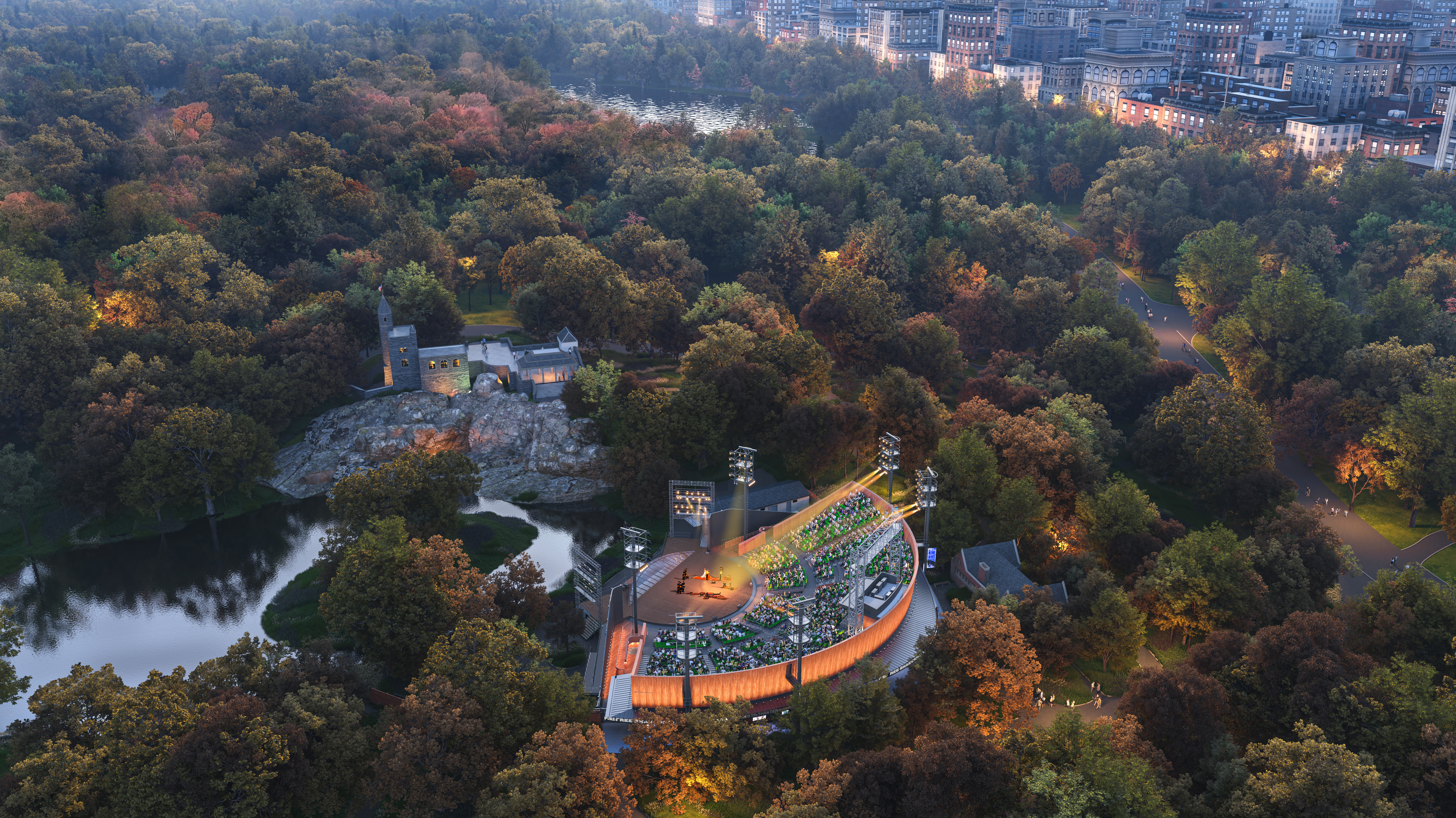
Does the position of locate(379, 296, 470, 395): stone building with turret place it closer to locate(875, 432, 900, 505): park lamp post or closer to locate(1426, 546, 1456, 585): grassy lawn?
locate(875, 432, 900, 505): park lamp post

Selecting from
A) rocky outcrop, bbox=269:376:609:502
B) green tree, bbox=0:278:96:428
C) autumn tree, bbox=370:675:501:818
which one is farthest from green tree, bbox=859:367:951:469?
green tree, bbox=0:278:96:428

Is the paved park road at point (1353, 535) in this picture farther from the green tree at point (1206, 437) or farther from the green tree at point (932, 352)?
the green tree at point (932, 352)

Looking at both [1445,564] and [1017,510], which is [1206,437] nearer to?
[1445,564]

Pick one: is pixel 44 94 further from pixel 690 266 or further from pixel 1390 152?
pixel 1390 152

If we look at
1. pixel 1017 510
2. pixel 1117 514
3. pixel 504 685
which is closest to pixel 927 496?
pixel 1017 510

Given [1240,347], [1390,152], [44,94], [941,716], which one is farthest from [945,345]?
[44,94]

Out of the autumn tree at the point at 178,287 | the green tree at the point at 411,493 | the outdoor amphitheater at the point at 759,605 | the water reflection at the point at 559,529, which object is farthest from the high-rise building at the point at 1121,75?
the green tree at the point at 411,493

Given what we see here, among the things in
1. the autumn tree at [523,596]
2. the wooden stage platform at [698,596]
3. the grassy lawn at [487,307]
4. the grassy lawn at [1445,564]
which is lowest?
the grassy lawn at [1445,564]
